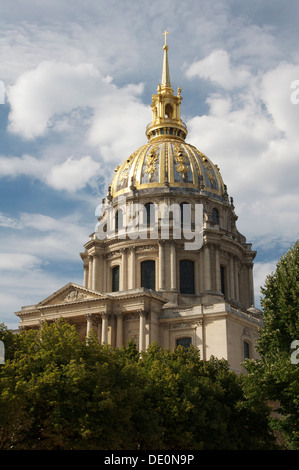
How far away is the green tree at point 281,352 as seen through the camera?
35.6 meters

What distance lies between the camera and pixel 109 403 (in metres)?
31.7

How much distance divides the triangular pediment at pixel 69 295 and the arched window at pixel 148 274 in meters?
9.96

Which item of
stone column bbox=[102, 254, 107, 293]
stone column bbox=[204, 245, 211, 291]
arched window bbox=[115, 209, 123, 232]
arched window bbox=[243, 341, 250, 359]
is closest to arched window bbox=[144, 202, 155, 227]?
arched window bbox=[115, 209, 123, 232]

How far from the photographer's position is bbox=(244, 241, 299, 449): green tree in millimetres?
35562

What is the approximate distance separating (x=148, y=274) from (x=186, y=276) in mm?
4142

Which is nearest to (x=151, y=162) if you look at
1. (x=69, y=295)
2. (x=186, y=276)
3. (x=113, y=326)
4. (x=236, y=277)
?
(x=186, y=276)

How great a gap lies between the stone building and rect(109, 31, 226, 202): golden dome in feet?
0.44

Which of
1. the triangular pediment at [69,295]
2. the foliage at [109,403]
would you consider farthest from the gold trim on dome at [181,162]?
the foliage at [109,403]

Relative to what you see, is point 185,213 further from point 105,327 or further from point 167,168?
point 105,327

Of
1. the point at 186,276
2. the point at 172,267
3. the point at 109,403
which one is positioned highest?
the point at 172,267

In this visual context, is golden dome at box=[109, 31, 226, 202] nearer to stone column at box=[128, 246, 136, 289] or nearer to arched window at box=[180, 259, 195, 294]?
stone column at box=[128, 246, 136, 289]

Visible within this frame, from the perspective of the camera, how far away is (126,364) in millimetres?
38312

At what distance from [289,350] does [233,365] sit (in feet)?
76.6

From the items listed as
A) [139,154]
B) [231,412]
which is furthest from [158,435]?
[139,154]
